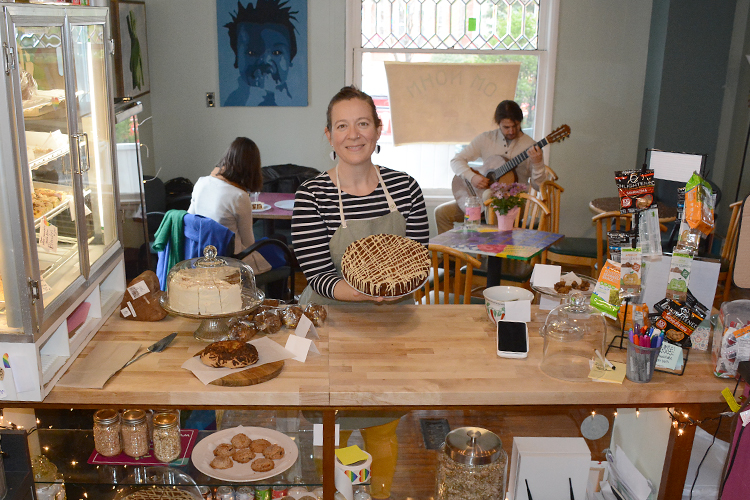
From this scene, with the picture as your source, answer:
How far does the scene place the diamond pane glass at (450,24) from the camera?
5.95m

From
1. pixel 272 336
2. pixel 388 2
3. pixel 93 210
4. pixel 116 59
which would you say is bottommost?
pixel 272 336

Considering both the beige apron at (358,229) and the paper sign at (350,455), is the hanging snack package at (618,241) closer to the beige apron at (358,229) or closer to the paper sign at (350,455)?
the beige apron at (358,229)

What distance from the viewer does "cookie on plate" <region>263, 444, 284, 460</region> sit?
5.99ft

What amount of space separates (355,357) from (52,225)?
86cm

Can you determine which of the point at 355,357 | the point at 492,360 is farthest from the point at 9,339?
the point at 492,360

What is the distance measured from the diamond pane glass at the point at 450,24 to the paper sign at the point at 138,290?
4.44 meters

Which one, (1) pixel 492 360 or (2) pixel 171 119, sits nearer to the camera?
(1) pixel 492 360

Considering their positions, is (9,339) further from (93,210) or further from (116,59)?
(116,59)

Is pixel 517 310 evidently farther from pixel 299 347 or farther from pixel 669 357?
pixel 299 347

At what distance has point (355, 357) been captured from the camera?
1.87 meters

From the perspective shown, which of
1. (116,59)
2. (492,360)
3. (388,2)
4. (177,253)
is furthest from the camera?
(388,2)

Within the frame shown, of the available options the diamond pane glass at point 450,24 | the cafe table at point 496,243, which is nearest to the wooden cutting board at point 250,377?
the cafe table at point 496,243

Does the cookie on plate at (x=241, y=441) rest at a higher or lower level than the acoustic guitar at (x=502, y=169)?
lower

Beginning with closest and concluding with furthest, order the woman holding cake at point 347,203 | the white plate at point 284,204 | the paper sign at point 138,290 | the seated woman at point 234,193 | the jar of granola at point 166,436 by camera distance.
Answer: the jar of granola at point 166,436 < the paper sign at point 138,290 < the woman holding cake at point 347,203 < the seated woman at point 234,193 < the white plate at point 284,204
